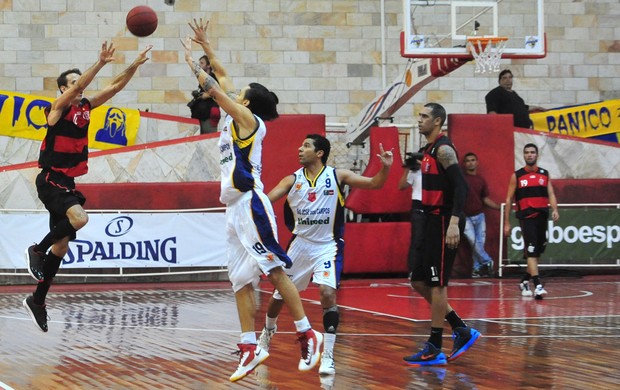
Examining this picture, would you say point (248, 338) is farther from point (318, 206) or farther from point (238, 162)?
point (318, 206)

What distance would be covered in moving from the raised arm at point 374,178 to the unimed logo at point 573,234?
955cm

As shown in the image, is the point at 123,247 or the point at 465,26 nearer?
the point at 123,247

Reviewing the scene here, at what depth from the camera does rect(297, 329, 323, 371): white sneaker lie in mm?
8320

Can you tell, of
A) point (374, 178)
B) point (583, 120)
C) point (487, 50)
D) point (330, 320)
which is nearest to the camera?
point (330, 320)

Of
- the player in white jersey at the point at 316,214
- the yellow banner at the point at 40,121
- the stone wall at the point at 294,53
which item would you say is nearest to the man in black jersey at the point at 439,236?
the player in white jersey at the point at 316,214

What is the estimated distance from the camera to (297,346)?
10250mm

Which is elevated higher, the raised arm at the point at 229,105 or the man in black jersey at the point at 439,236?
the raised arm at the point at 229,105

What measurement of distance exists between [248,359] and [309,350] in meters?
0.50

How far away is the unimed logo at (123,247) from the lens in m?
17.4

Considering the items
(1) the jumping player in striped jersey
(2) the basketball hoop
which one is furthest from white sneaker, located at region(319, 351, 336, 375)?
(2) the basketball hoop

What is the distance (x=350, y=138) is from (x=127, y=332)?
10.5 meters

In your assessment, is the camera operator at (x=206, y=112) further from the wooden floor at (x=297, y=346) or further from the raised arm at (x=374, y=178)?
the raised arm at (x=374, y=178)

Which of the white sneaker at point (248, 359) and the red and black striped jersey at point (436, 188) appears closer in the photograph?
the white sneaker at point (248, 359)

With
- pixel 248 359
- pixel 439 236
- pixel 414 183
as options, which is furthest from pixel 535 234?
pixel 248 359
